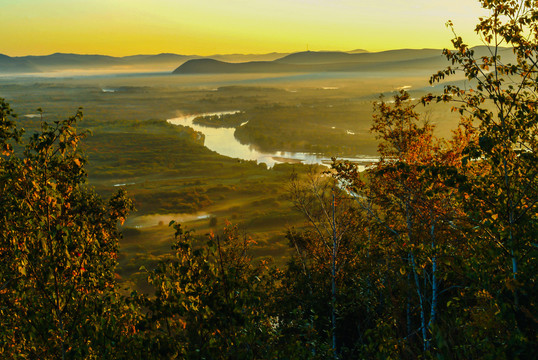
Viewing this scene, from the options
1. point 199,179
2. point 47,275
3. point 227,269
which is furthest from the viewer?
point 199,179

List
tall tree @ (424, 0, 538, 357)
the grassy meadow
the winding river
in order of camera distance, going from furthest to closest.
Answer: the winding river < the grassy meadow < tall tree @ (424, 0, 538, 357)

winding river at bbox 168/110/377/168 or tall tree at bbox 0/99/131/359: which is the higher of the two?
tall tree at bbox 0/99/131/359

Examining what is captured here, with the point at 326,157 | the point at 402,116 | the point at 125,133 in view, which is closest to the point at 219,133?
the point at 125,133

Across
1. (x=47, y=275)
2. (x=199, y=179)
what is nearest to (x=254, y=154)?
(x=199, y=179)

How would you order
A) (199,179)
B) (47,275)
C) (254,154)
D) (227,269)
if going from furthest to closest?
(254,154) → (199,179) → (227,269) → (47,275)

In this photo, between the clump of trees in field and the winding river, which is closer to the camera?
the clump of trees in field

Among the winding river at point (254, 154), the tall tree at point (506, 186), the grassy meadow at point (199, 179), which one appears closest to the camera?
the tall tree at point (506, 186)

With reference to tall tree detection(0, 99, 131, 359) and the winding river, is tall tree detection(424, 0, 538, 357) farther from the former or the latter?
the winding river

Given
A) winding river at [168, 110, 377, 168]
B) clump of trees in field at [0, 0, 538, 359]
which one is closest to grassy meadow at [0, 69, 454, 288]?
winding river at [168, 110, 377, 168]

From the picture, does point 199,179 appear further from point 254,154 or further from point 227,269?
point 227,269

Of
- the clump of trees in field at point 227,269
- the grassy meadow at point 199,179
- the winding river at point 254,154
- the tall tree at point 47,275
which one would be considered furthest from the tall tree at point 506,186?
the winding river at point 254,154

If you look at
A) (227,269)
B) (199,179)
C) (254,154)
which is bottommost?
(199,179)

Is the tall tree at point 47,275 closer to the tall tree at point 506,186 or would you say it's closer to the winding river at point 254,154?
the tall tree at point 506,186

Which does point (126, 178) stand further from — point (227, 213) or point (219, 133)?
point (219, 133)
